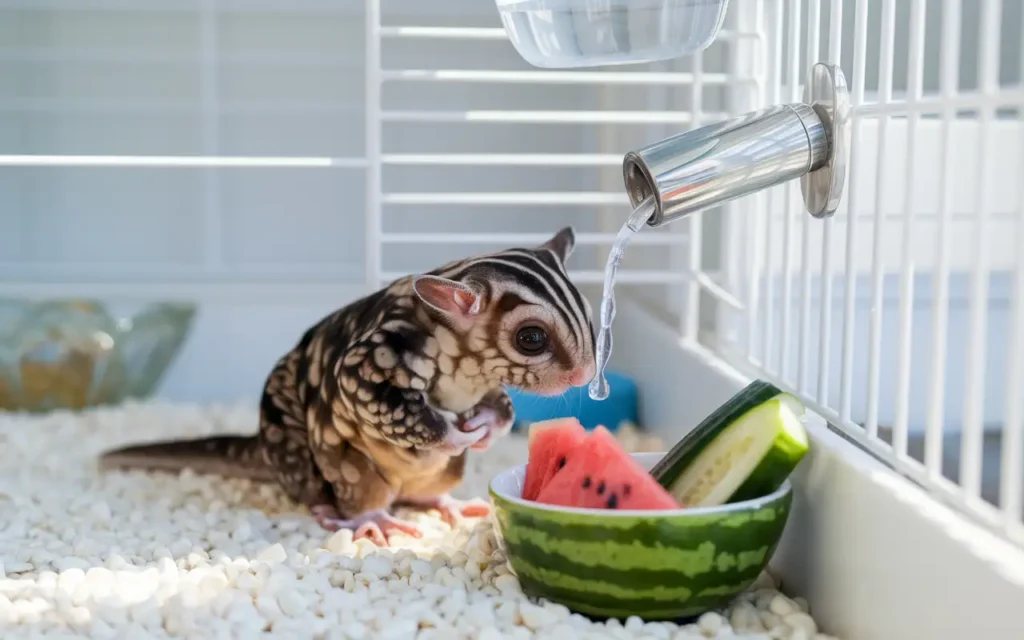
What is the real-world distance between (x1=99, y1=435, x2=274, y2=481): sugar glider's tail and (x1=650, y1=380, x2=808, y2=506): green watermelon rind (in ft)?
2.48

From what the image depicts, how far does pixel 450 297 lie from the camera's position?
56.2 inches

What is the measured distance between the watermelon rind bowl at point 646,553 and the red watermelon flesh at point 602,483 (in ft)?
0.17

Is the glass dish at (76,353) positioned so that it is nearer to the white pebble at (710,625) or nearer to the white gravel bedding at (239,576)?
the white gravel bedding at (239,576)

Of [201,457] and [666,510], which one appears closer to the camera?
[666,510]

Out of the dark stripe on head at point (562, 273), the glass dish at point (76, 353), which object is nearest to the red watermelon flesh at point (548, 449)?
the dark stripe on head at point (562, 273)

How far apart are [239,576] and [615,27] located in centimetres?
75

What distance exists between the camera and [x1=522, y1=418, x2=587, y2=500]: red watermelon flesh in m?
1.33

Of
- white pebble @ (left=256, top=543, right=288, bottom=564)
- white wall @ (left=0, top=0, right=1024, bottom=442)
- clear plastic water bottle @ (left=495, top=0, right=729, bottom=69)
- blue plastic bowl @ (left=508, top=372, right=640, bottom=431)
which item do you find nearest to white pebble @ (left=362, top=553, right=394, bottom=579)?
white pebble @ (left=256, top=543, right=288, bottom=564)

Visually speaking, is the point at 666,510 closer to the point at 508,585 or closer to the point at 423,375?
the point at 508,585

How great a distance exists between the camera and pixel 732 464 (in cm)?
125

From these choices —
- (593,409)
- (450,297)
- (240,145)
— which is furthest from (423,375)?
(240,145)

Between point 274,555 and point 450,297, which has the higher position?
point 450,297

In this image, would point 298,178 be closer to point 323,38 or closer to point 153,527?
point 323,38

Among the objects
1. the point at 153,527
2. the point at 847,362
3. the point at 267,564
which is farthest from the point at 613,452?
the point at 153,527
